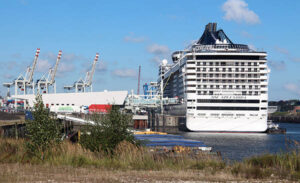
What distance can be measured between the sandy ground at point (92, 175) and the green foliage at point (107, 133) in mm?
5258

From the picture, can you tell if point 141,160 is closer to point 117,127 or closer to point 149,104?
point 117,127

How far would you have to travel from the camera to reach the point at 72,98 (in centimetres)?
13062

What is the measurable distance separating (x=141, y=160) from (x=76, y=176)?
471cm

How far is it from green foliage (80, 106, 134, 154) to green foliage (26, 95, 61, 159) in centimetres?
226

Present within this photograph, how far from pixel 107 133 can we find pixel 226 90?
63667 millimetres

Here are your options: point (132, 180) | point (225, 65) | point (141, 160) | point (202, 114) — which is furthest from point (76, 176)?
point (225, 65)

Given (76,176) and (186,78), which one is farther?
(186,78)

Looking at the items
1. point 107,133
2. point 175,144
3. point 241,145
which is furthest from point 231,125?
point 107,133

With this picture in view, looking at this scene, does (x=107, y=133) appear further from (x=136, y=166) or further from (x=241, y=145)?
(x=241, y=145)

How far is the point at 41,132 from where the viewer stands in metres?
27.3

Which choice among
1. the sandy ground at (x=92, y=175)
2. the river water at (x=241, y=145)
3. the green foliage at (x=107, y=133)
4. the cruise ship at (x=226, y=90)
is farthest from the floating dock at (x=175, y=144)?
the cruise ship at (x=226, y=90)

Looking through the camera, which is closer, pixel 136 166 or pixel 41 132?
pixel 136 166

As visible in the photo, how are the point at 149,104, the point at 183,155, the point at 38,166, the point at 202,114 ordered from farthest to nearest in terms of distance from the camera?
1. the point at 149,104
2. the point at 202,114
3. the point at 183,155
4. the point at 38,166

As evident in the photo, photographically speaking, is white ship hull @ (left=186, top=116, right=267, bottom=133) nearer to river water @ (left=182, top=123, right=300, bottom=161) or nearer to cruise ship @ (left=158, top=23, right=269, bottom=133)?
cruise ship @ (left=158, top=23, right=269, bottom=133)
